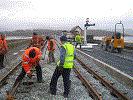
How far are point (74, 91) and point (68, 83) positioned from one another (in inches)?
25.6

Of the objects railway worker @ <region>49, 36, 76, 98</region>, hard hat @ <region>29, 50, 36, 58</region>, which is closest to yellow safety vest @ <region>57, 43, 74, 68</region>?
railway worker @ <region>49, 36, 76, 98</region>

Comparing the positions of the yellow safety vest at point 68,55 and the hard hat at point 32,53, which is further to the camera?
the hard hat at point 32,53

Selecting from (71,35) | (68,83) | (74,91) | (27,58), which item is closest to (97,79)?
(74,91)

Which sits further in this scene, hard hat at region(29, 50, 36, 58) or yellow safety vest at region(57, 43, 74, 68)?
hard hat at region(29, 50, 36, 58)

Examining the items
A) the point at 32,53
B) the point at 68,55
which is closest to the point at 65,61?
the point at 68,55

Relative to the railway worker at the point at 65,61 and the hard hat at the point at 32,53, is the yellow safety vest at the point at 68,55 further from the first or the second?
the hard hat at the point at 32,53

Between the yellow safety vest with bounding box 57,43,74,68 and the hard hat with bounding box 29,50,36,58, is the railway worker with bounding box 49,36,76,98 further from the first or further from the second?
the hard hat with bounding box 29,50,36,58

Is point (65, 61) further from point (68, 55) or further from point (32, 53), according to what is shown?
point (32, 53)

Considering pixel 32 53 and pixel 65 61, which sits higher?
pixel 32 53

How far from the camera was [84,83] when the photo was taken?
5977mm

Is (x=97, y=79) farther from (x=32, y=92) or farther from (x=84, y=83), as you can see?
(x=32, y=92)

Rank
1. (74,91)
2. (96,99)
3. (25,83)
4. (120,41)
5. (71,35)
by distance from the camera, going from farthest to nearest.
Answer: (71,35) < (120,41) < (25,83) < (74,91) < (96,99)

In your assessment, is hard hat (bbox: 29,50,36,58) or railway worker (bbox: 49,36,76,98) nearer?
railway worker (bbox: 49,36,76,98)

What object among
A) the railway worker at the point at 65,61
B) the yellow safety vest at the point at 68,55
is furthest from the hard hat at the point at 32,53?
the yellow safety vest at the point at 68,55
